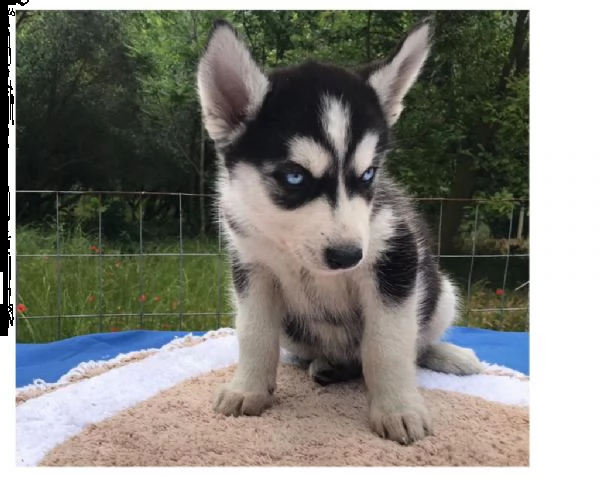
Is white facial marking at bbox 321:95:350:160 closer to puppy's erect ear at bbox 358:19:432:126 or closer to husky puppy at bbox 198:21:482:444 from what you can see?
husky puppy at bbox 198:21:482:444

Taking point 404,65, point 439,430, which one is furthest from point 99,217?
point 439,430

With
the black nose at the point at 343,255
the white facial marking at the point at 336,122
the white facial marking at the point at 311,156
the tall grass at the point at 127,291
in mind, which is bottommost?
the tall grass at the point at 127,291

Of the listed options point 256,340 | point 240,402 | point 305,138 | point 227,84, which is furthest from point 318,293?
point 227,84

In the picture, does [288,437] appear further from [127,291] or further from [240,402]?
[127,291]

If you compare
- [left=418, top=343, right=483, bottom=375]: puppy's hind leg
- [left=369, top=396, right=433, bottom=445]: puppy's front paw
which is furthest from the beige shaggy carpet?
[left=418, top=343, right=483, bottom=375]: puppy's hind leg

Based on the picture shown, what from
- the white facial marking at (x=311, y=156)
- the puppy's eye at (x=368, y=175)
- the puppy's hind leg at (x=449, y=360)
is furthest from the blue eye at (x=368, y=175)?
the puppy's hind leg at (x=449, y=360)

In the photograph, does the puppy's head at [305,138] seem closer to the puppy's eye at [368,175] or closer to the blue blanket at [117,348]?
the puppy's eye at [368,175]

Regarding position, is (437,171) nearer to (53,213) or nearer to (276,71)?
(276,71)
